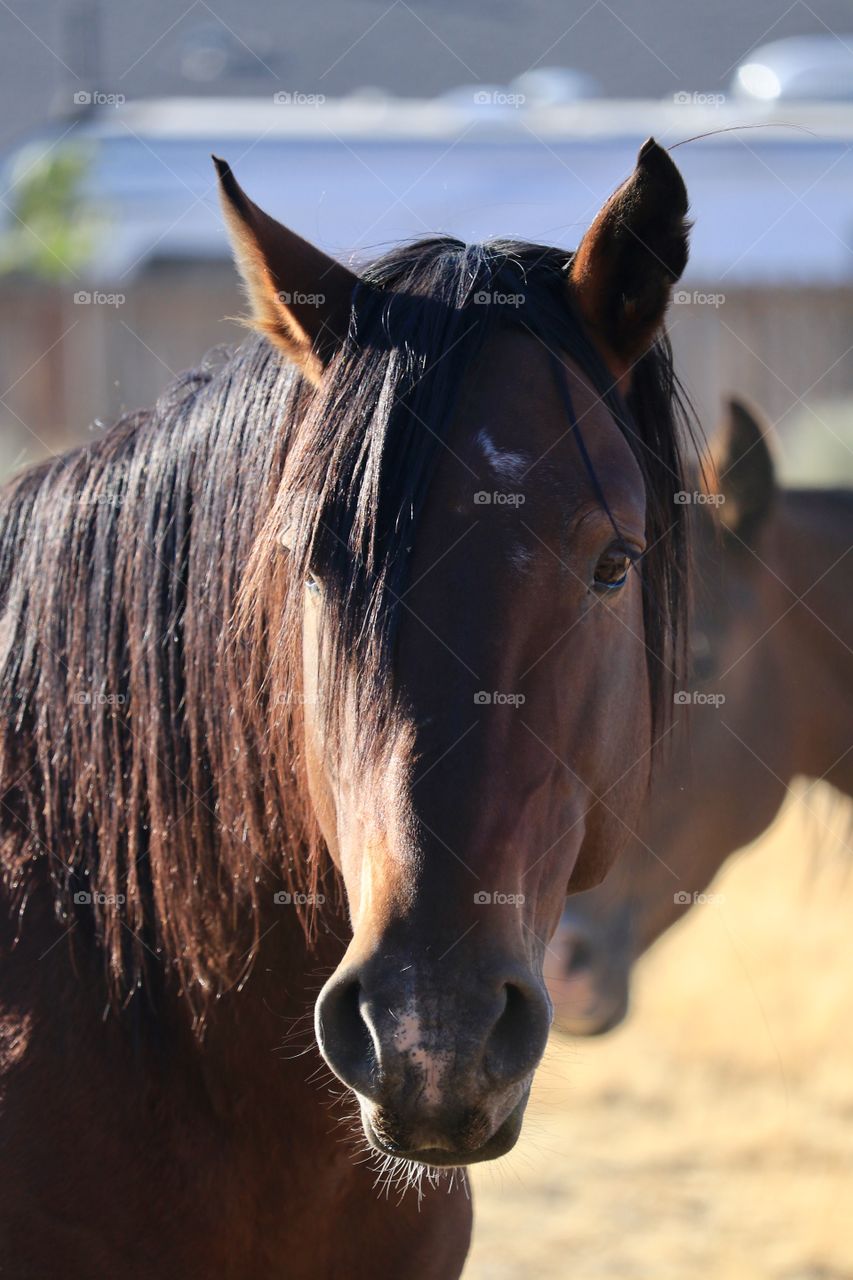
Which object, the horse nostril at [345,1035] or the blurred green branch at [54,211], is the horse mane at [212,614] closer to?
the horse nostril at [345,1035]

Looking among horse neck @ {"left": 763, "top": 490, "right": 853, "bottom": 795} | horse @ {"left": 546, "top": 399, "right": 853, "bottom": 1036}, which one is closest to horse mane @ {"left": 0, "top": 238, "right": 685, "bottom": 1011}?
horse @ {"left": 546, "top": 399, "right": 853, "bottom": 1036}

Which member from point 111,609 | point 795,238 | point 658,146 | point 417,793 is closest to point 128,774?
point 111,609

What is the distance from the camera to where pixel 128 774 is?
6.14ft

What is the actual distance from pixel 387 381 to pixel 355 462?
0.13 meters

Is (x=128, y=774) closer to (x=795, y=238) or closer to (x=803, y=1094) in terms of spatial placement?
(x=803, y=1094)

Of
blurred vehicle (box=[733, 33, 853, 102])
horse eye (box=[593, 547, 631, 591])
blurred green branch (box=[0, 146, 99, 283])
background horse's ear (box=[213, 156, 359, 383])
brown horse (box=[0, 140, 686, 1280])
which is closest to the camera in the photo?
brown horse (box=[0, 140, 686, 1280])

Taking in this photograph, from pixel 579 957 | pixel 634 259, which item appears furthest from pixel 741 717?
pixel 634 259

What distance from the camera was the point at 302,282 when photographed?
70.2 inches

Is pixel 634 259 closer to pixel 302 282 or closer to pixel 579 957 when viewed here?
pixel 302 282

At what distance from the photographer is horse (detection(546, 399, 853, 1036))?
3656 mm

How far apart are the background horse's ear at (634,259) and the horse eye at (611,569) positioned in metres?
0.36

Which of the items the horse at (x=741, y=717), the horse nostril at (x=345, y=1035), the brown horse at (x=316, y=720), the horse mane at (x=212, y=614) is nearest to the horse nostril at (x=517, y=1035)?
the brown horse at (x=316, y=720)

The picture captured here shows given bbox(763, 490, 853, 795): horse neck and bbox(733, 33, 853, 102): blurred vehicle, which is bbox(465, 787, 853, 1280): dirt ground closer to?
bbox(763, 490, 853, 795): horse neck

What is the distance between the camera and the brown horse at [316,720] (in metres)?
1.47
